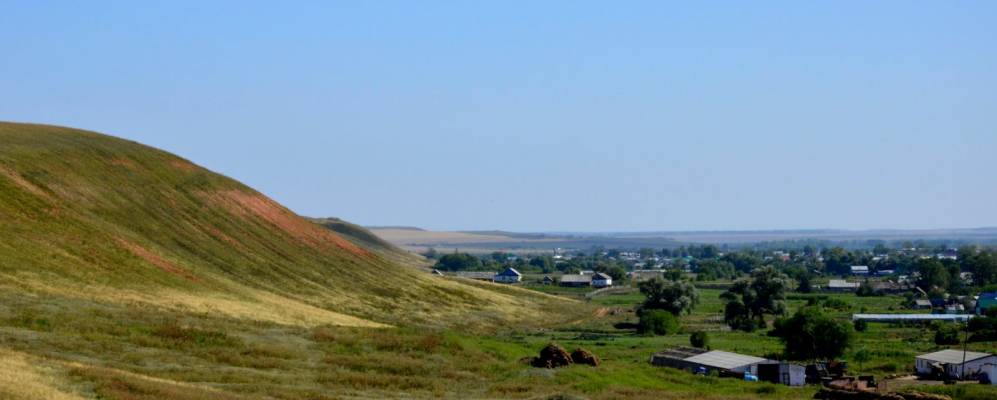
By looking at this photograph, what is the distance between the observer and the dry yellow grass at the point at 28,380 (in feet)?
123

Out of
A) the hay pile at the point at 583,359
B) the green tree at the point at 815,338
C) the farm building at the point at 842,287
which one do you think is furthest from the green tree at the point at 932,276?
the hay pile at the point at 583,359

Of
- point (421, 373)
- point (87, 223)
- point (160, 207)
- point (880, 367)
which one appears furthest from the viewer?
point (160, 207)

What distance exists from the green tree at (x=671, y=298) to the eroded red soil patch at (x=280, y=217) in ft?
98.4

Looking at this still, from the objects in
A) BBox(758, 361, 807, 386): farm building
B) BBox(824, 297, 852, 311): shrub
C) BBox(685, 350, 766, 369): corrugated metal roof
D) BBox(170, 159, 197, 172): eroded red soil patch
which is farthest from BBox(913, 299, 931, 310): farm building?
BBox(170, 159, 197, 172): eroded red soil patch

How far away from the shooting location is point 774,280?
407 feet

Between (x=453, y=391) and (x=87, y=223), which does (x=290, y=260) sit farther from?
(x=453, y=391)

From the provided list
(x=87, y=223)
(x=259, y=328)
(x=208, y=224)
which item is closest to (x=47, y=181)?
(x=87, y=223)

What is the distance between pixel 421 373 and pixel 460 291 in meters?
62.7

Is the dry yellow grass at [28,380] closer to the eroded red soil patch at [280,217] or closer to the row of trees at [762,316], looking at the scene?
the row of trees at [762,316]

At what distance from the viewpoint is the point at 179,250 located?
95125mm

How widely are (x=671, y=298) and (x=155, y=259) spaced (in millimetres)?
56715

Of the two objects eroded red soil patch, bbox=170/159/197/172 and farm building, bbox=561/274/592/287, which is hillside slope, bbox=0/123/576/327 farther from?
farm building, bbox=561/274/592/287

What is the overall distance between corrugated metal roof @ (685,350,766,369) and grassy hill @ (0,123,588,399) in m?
16.2

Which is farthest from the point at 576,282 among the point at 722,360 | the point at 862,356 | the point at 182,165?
the point at 722,360
